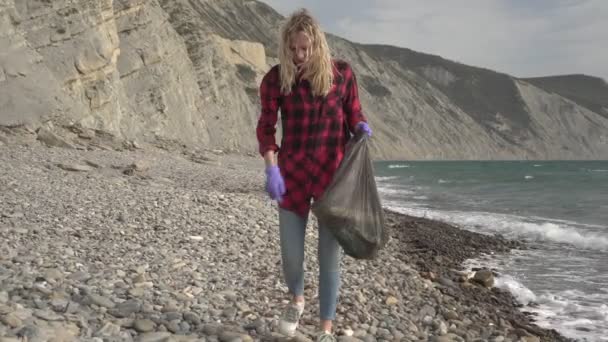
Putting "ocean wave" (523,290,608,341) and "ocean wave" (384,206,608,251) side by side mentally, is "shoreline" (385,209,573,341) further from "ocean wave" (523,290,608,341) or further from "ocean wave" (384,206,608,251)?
"ocean wave" (384,206,608,251)

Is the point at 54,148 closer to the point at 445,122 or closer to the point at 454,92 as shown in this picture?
the point at 445,122

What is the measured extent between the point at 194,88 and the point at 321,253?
36.5m

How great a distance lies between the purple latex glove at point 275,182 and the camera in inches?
122

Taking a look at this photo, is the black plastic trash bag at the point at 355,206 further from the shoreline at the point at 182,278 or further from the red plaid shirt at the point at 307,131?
the shoreline at the point at 182,278

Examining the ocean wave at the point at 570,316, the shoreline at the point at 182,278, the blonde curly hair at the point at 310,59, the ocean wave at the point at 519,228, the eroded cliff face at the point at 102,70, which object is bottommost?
the ocean wave at the point at 519,228

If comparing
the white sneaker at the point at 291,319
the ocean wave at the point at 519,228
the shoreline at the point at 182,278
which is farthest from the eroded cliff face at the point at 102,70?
the white sneaker at the point at 291,319

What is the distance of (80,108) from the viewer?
2036 cm

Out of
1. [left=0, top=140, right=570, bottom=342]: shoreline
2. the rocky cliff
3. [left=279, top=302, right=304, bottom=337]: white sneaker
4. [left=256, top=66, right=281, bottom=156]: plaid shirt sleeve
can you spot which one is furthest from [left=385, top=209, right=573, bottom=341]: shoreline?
the rocky cliff

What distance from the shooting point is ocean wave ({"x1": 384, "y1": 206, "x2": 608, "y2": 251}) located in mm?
11609

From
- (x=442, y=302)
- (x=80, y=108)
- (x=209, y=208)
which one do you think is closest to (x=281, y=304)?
(x=442, y=302)

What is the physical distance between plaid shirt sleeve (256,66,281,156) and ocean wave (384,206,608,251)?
32.2ft

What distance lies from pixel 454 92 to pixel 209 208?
12842 centimetres

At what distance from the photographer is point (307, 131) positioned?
3.11 m

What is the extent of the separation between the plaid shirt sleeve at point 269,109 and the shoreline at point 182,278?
125 centimetres
